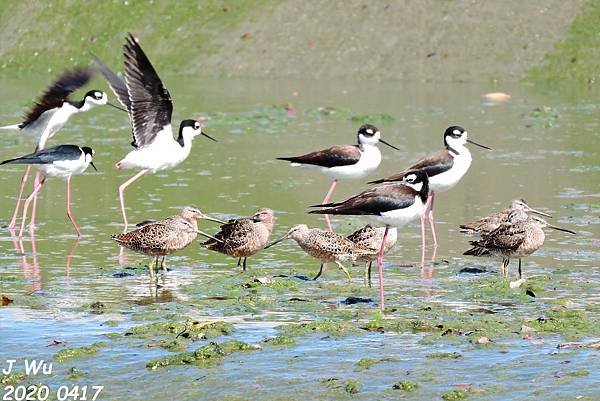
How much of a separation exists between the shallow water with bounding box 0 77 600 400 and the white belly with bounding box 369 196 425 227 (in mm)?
760

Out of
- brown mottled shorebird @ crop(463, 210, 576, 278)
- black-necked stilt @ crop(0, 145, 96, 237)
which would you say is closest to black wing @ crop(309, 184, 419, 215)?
brown mottled shorebird @ crop(463, 210, 576, 278)

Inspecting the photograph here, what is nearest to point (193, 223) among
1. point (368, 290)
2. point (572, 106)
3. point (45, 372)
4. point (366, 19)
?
point (368, 290)

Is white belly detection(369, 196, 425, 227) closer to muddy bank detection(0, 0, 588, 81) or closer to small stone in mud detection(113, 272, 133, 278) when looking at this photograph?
small stone in mud detection(113, 272, 133, 278)

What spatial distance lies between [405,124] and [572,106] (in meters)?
6.09

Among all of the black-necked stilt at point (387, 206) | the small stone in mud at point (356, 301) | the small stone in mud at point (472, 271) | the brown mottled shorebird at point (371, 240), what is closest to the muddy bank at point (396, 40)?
the small stone in mud at point (472, 271)

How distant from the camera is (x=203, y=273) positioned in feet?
48.2

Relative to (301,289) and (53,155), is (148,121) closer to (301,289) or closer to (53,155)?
(53,155)

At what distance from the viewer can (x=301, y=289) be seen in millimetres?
13492

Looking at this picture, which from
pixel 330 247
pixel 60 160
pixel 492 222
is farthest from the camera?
pixel 60 160

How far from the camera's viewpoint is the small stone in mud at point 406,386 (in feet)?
30.8

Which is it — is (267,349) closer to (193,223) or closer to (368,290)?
(368,290)

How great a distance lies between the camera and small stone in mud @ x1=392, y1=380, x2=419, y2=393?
9398 mm

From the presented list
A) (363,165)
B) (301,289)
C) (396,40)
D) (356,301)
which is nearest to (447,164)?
(363,165)

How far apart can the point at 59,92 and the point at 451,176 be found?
760 centimetres
